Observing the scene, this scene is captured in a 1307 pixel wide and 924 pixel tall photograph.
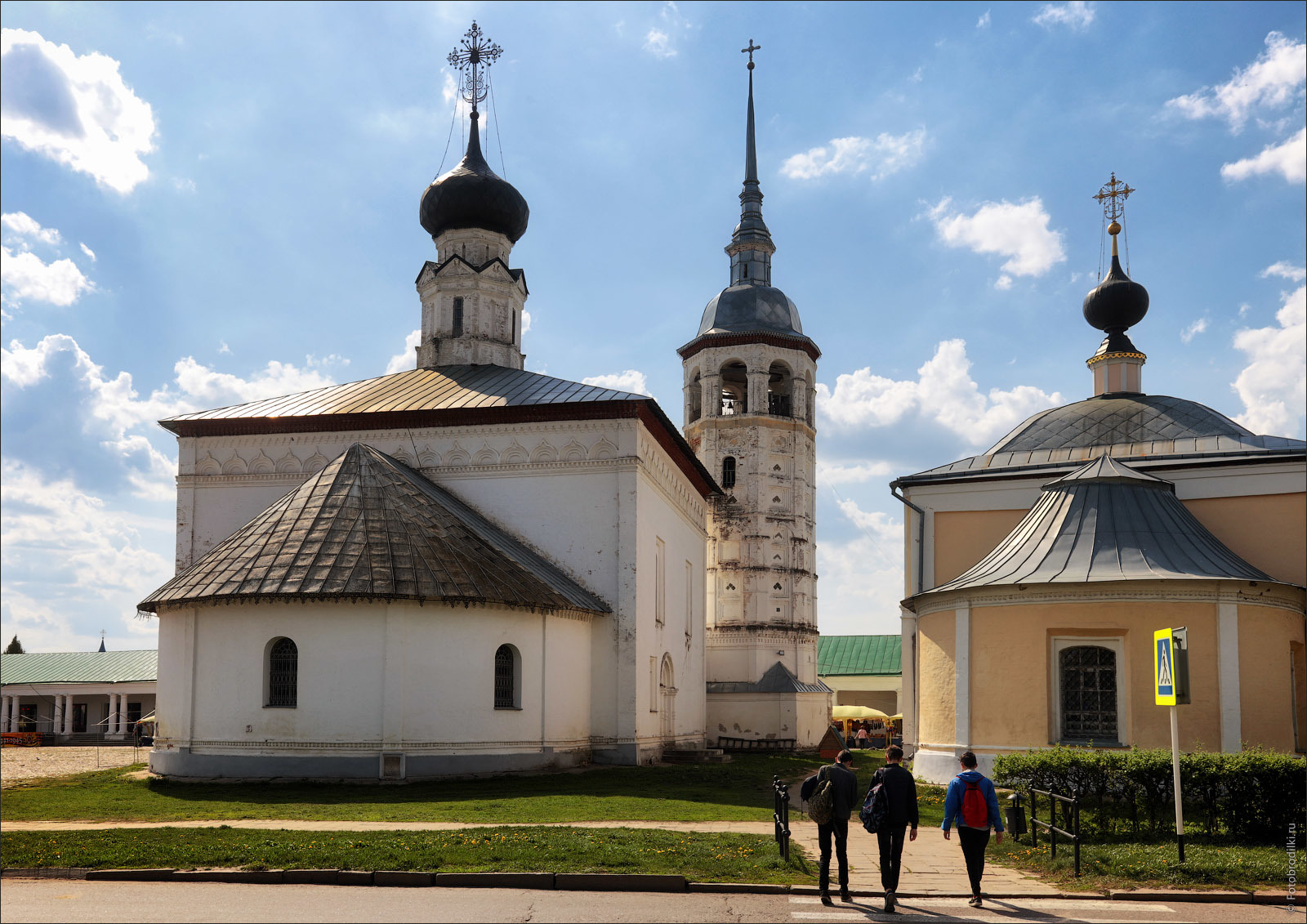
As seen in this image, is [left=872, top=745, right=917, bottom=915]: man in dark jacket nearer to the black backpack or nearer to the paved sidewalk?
the black backpack

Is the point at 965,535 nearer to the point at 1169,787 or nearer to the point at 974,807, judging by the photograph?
the point at 1169,787

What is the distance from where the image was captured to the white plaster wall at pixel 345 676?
2145 centimetres

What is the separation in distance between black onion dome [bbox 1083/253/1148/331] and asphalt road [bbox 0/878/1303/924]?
81.3 feet

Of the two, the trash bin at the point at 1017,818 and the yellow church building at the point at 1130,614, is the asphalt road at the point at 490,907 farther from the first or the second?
the yellow church building at the point at 1130,614

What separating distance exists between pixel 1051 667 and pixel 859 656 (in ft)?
153

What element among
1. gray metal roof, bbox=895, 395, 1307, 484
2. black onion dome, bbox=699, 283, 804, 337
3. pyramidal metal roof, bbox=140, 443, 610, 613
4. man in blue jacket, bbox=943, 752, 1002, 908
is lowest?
man in blue jacket, bbox=943, 752, 1002, 908

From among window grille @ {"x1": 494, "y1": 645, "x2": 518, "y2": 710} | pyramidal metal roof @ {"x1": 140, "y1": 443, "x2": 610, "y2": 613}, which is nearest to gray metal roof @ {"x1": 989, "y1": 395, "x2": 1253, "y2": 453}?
pyramidal metal roof @ {"x1": 140, "y1": 443, "x2": 610, "y2": 613}

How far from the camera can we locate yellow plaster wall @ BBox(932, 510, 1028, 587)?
27.1 meters

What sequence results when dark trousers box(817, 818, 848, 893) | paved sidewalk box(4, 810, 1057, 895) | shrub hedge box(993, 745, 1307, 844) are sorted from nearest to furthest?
dark trousers box(817, 818, 848, 893) → paved sidewalk box(4, 810, 1057, 895) → shrub hedge box(993, 745, 1307, 844)

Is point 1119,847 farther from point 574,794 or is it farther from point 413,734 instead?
point 413,734

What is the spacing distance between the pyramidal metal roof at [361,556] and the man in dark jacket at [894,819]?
41.4 ft

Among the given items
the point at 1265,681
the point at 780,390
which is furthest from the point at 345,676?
the point at 780,390

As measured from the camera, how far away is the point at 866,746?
47.6m

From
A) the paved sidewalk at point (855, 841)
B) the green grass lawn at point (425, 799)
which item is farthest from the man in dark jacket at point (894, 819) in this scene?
the green grass lawn at point (425, 799)
